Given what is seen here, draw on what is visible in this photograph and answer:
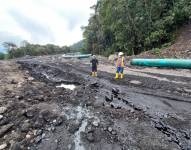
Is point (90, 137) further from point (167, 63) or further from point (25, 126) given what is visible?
point (167, 63)

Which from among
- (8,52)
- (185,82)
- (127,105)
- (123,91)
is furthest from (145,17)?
(8,52)

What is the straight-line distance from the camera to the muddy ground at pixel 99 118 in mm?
4012

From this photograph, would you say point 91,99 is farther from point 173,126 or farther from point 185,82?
point 185,82

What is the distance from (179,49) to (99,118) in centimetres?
1507

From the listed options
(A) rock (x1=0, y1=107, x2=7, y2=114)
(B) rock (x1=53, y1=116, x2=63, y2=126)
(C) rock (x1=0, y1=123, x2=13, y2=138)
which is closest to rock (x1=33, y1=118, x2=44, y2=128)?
(B) rock (x1=53, y1=116, x2=63, y2=126)

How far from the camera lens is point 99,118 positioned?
516cm

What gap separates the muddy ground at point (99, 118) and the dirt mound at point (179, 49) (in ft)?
28.4

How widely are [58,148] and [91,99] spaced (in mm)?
3097

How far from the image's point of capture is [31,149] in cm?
392

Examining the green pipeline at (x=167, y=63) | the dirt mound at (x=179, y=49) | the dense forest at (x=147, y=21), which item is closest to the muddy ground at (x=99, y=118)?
the green pipeline at (x=167, y=63)

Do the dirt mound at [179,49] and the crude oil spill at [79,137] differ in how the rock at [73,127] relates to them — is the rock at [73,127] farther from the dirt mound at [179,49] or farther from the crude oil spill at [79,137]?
the dirt mound at [179,49]

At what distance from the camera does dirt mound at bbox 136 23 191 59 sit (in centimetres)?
1565

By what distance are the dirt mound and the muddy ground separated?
865 centimetres

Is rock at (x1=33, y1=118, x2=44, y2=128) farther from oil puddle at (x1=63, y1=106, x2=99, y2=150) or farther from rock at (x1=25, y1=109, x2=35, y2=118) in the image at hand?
oil puddle at (x1=63, y1=106, x2=99, y2=150)
